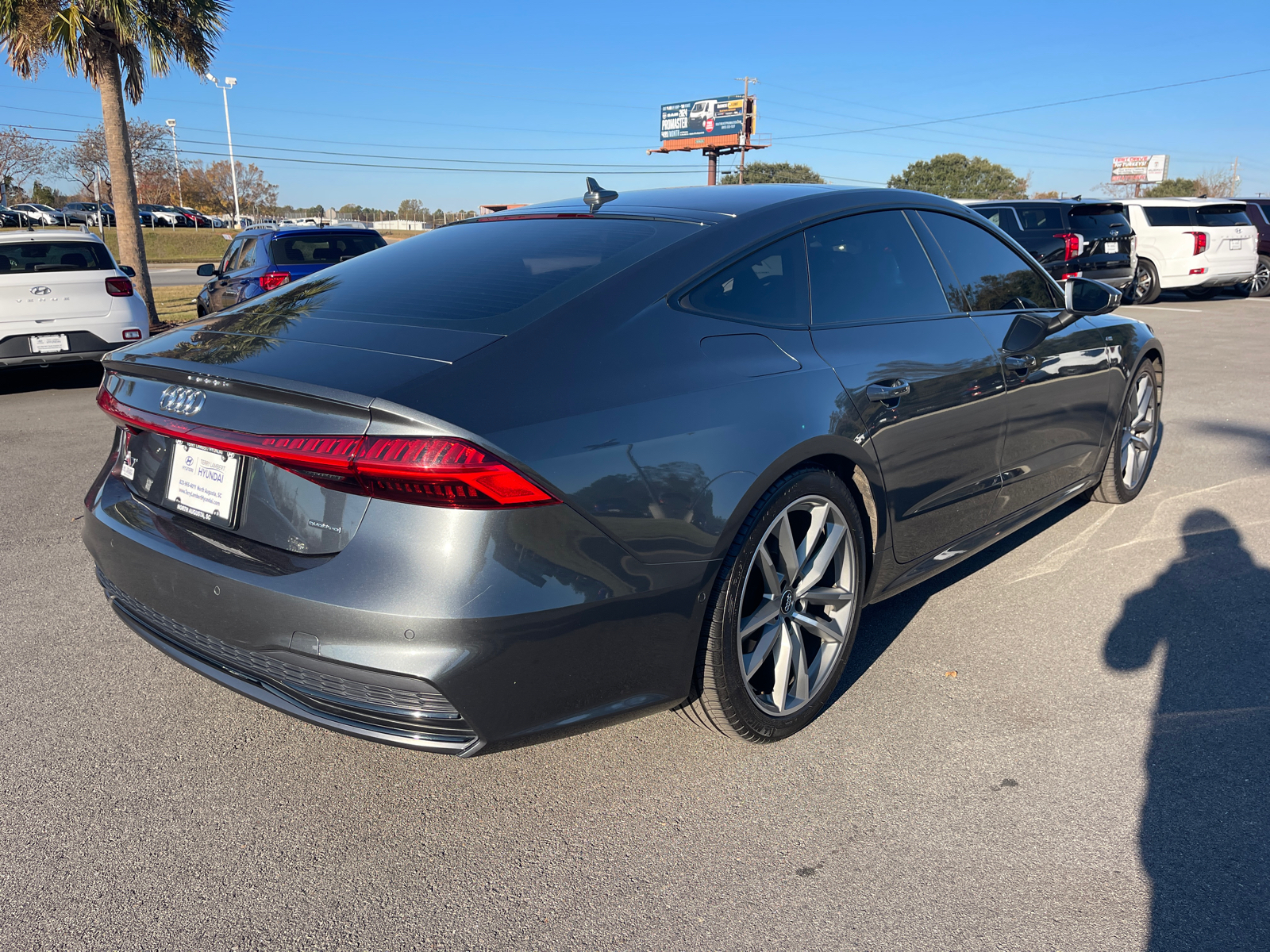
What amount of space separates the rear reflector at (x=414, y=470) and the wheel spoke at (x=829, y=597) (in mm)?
1101

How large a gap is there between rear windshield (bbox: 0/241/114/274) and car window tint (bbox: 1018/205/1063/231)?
14.0 m

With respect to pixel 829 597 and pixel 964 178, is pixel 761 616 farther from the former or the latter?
pixel 964 178

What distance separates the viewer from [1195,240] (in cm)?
1709

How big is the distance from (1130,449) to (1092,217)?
13.3m

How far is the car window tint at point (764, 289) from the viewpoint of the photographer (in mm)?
2688

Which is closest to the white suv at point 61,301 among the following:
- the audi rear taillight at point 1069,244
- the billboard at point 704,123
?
the audi rear taillight at point 1069,244

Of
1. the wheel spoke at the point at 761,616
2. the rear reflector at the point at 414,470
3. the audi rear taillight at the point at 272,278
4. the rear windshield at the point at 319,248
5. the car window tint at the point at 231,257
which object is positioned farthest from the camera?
the car window tint at the point at 231,257

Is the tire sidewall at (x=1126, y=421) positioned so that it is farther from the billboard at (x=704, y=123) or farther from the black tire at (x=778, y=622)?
the billboard at (x=704, y=123)

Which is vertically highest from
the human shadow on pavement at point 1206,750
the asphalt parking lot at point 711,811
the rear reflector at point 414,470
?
the rear reflector at point 414,470

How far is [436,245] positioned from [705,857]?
2.20 metres

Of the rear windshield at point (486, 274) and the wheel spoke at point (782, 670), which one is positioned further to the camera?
the wheel spoke at point (782, 670)

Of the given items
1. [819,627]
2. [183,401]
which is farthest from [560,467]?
[819,627]

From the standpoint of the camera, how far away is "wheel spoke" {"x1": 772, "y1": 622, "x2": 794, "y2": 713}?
2.77 m

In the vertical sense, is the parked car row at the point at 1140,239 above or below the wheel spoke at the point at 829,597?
above
